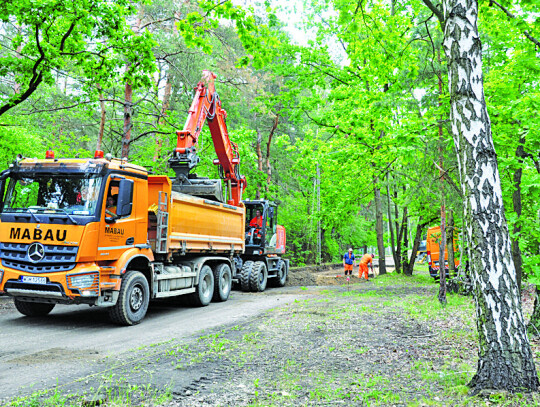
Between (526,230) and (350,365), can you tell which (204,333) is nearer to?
(350,365)

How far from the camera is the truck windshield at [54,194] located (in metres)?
7.89

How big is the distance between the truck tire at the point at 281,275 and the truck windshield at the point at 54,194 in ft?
35.8

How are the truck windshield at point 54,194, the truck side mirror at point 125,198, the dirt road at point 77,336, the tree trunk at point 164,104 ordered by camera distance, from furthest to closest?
1. the tree trunk at point 164,104
2. the truck side mirror at point 125,198
3. the truck windshield at point 54,194
4. the dirt road at point 77,336

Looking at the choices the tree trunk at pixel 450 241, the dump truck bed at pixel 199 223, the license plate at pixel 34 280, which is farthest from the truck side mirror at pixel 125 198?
the tree trunk at pixel 450 241

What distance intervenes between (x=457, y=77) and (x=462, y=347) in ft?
12.5

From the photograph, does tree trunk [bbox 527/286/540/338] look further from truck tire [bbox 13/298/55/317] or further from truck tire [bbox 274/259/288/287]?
truck tire [bbox 274/259/288/287]

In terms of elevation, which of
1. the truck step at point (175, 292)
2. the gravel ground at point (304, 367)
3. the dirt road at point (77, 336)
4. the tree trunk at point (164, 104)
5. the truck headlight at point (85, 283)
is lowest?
the dirt road at point (77, 336)

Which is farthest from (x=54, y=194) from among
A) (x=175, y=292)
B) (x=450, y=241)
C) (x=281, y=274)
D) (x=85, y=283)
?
(x=281, y=274)

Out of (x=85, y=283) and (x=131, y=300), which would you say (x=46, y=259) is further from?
(x=131, y=300)

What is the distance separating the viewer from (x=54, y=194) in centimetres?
802

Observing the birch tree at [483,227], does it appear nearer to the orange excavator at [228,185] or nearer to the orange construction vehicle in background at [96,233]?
the orange construction vehicle in background at [96,233]

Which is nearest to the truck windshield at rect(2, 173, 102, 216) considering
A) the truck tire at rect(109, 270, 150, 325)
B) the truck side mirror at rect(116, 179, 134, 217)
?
the truck side mirror at rect(116, 179, 134, 217)

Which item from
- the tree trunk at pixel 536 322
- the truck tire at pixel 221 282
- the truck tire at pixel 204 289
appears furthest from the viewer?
the truck tire at pixel 221 282

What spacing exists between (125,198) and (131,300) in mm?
2143
